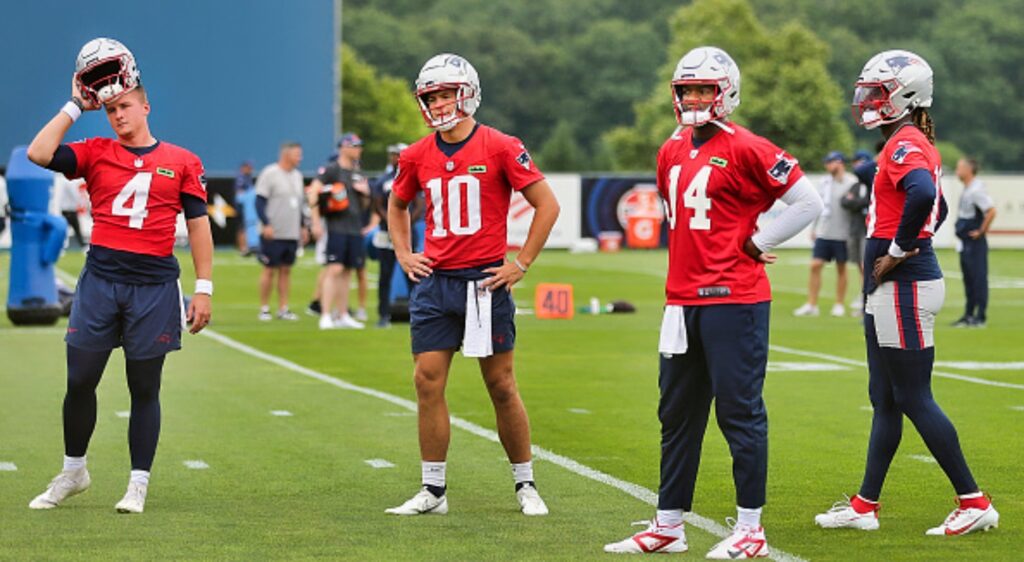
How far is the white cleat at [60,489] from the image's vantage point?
8961mm

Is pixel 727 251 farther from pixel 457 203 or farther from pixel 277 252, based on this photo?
pixel 277 252

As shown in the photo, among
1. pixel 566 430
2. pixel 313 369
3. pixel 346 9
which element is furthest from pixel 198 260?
pixel 346 9

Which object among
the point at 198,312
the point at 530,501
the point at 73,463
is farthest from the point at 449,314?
the point at 73,463

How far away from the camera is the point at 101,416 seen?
1263 cm

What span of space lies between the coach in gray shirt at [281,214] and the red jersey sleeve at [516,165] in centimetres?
1231

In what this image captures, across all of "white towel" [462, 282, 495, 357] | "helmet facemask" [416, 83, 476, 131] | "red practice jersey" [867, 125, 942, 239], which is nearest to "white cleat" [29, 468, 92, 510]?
"white towel" [462, 282, 495, 357]

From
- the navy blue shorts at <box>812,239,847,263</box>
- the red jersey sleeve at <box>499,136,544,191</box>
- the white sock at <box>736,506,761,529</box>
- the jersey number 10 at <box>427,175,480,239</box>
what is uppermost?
the red jersey sleeve at <box>499,136,544,191</box>

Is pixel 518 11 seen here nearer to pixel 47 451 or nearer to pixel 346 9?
pixel 346 9

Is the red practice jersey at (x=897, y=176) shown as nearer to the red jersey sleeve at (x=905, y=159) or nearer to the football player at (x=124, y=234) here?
the red jersey sleeve at (x=905, y=159)

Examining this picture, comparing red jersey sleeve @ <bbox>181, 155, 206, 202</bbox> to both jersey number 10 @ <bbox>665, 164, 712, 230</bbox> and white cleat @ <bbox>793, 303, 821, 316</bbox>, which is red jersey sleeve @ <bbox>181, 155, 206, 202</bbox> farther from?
white cleat @ <bbox>793, 303, 821, 316</bbox>

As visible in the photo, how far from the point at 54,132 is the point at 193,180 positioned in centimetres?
65

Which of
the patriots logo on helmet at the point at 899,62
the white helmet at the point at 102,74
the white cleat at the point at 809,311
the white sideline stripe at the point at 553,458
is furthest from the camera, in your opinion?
the white cleat at the point at 809,311

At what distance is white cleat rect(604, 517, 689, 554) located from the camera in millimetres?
7895

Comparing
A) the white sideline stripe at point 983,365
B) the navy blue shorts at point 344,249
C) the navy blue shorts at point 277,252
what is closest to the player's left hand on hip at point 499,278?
the white sideline stripe at point 983,365
